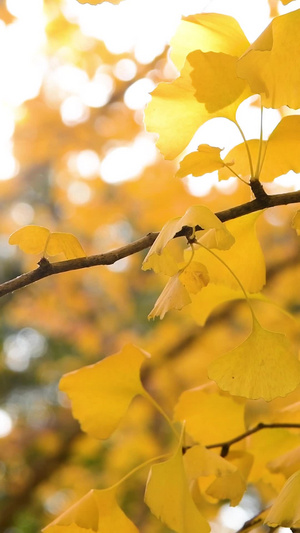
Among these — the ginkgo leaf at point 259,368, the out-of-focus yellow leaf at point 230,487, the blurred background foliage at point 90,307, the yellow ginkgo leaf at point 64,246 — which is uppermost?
the yellow ginkgo leaf at point 64,246

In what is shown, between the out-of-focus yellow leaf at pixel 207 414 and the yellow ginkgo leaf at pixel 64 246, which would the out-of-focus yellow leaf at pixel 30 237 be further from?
the out-of-focus yellow leaf at pixel 207 414

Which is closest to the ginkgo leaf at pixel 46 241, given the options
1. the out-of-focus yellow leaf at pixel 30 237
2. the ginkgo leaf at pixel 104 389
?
the out-of-focus yellow leaf at pixel 30 237

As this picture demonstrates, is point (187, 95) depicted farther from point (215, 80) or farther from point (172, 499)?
point (172, 499)

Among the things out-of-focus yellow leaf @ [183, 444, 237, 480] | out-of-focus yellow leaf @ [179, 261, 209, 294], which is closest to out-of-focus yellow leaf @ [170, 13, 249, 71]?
out-of-focus yellow leaf @ [179, 261, 209, 294]

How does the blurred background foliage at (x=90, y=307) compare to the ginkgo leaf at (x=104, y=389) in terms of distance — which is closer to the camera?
the ginkgo leaf at (x=104, y=389)

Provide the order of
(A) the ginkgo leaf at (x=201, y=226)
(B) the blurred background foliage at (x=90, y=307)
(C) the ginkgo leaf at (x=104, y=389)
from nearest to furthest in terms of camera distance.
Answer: (A) the ginkgo leaf at (x=201, y=226) → (C) the ginkgo leaf at (x=104, y=389) → (B) the blurred background foliage at (x=90, y=307)

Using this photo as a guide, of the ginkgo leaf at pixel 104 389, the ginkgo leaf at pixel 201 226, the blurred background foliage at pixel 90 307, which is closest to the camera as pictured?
the ginkgo leaf at pixel 201 226

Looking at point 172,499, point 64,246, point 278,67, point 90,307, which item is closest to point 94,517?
point 172,499

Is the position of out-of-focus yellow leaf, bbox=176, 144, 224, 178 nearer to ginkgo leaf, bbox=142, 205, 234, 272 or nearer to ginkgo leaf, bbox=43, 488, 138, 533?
ginkgo leaf, bbox=142, 205, 234, 272
